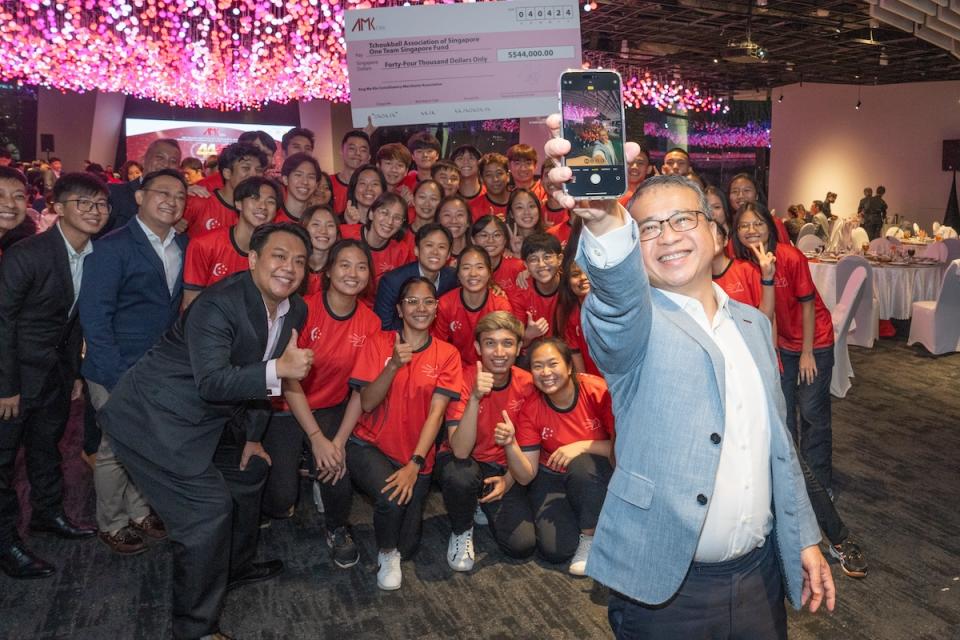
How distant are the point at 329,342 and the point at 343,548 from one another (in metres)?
0.97

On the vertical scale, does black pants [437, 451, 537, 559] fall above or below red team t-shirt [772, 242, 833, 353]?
below

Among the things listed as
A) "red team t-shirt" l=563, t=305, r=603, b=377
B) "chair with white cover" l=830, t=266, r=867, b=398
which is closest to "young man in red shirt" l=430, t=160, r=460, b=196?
"red team t-shirt" l=563, t=305, r=603, b=377

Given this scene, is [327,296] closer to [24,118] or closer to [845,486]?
[845,486]

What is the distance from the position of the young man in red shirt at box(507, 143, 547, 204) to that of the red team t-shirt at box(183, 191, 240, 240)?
6.72ft

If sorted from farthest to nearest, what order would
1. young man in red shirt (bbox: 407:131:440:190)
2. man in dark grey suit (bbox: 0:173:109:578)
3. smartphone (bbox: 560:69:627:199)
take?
1. young man in red shirt (bbox: 407:131:440:190)
2. man in dark grey suit (bbox: 0:173:109:578)
3. smartphone (bbox: 560:69:627:199)

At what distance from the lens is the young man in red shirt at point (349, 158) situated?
15.8 feet

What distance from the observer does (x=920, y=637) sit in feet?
8.66

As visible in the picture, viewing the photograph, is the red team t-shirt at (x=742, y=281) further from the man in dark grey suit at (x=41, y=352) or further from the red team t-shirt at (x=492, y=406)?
the man in dark grey suit at (x=41, y=352)

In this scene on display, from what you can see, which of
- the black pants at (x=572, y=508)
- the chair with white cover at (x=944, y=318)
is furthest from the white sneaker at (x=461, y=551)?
the chair with white cover at (x=944, y=318)

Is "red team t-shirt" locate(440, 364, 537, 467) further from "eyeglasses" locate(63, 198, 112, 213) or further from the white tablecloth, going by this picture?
the white tablecloth

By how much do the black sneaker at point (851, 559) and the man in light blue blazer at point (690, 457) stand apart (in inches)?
68.9

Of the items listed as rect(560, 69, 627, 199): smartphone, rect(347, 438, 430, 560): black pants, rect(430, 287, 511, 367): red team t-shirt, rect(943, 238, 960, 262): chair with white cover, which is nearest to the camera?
rect(560, 69, 627, 199): smartphone

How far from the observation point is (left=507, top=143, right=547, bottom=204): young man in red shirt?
534cm

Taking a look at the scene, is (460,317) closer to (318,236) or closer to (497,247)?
(497,247)
